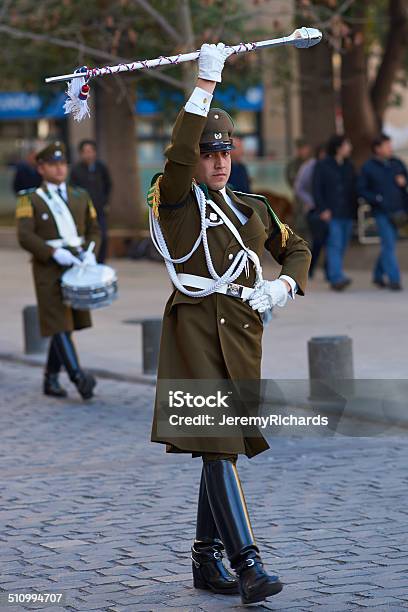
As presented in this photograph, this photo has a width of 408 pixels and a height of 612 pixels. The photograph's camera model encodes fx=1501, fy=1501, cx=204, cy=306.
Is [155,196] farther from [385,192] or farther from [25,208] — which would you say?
[385,192]

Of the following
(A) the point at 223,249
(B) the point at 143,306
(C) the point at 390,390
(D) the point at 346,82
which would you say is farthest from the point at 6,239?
(A) the point at 223,249

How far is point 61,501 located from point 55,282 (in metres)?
3.47

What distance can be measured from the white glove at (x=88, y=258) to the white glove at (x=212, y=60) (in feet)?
17.8

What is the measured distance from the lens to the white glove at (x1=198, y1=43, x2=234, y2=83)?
5.08m

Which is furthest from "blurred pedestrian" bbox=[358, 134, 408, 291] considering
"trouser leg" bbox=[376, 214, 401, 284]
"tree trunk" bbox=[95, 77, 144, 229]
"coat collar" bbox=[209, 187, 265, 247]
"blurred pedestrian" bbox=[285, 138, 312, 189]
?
"coat collar" bbox=[209, 187, 265, 247]

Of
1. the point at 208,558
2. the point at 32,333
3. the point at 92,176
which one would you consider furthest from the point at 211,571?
the point at 92,176

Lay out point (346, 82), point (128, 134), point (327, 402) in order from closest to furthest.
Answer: point (327, 402) < point (346, 82) < point (128, 134)

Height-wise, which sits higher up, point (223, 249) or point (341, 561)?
point (223, 249)

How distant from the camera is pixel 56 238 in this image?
10578 millimetres

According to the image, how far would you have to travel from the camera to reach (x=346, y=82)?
2153 centimetres

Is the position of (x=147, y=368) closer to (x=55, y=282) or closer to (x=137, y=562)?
(x=55, y=282)

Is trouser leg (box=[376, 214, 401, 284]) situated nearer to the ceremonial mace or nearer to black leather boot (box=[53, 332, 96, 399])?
black leather boot (box=[53, 332, 96, 399])

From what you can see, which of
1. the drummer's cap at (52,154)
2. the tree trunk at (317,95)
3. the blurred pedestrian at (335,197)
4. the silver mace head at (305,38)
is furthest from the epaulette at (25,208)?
the tree trunk at (317,95)

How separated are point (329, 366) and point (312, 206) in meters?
8.92
